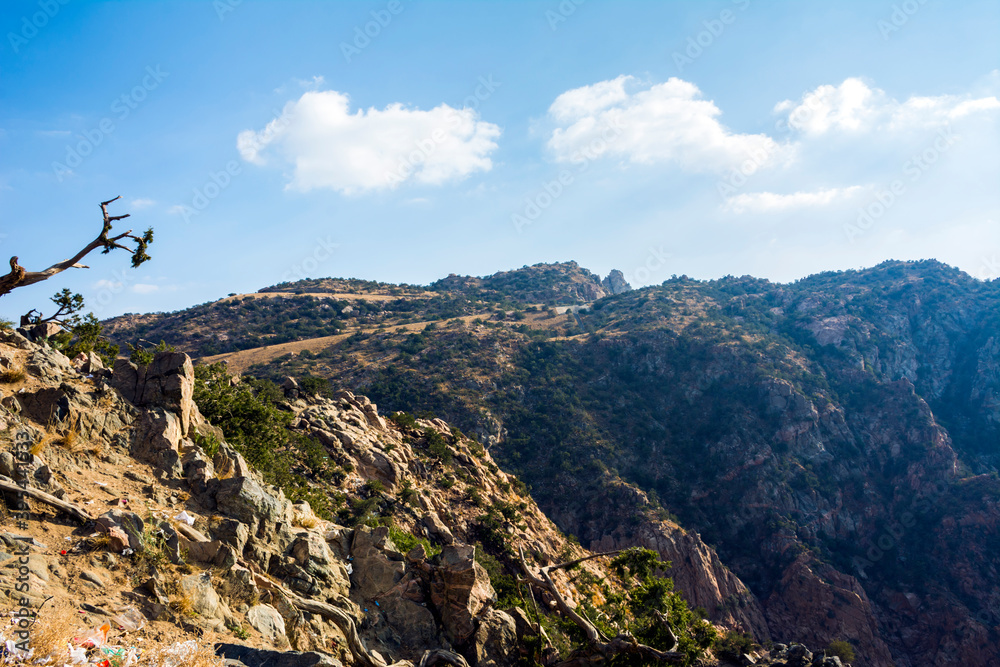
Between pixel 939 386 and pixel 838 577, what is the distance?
50.4 metres

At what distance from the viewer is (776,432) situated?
63.8 metres

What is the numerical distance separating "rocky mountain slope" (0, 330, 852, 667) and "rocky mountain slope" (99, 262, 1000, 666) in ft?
127

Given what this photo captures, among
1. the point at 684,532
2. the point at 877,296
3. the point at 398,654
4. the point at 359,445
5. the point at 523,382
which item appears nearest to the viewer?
the point at 398,654

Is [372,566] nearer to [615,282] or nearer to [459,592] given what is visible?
[459,592]

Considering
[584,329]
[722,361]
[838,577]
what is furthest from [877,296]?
[838,577]

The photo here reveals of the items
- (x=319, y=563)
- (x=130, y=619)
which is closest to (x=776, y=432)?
(x=319, y=563)

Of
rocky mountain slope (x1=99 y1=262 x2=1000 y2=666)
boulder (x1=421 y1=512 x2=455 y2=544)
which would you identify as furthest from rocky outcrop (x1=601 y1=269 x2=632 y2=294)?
boulder (x1=421 y1=512 x2=455 y2=544)

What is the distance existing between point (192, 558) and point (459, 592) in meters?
6.50

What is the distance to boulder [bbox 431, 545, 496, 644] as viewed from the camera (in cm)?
1244

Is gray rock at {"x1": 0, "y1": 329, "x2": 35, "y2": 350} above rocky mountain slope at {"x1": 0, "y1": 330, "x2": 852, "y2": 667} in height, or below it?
above

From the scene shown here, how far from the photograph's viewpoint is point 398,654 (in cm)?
1115

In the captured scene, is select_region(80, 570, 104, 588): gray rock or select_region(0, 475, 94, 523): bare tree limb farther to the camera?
select_region(0, 475, 94, 523): bare tree limb

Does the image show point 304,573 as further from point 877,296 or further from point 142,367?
point 877,296

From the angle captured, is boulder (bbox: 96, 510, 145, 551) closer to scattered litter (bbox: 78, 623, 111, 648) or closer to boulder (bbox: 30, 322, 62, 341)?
scattered litter (bbox: 78, 623, 111, 648)
